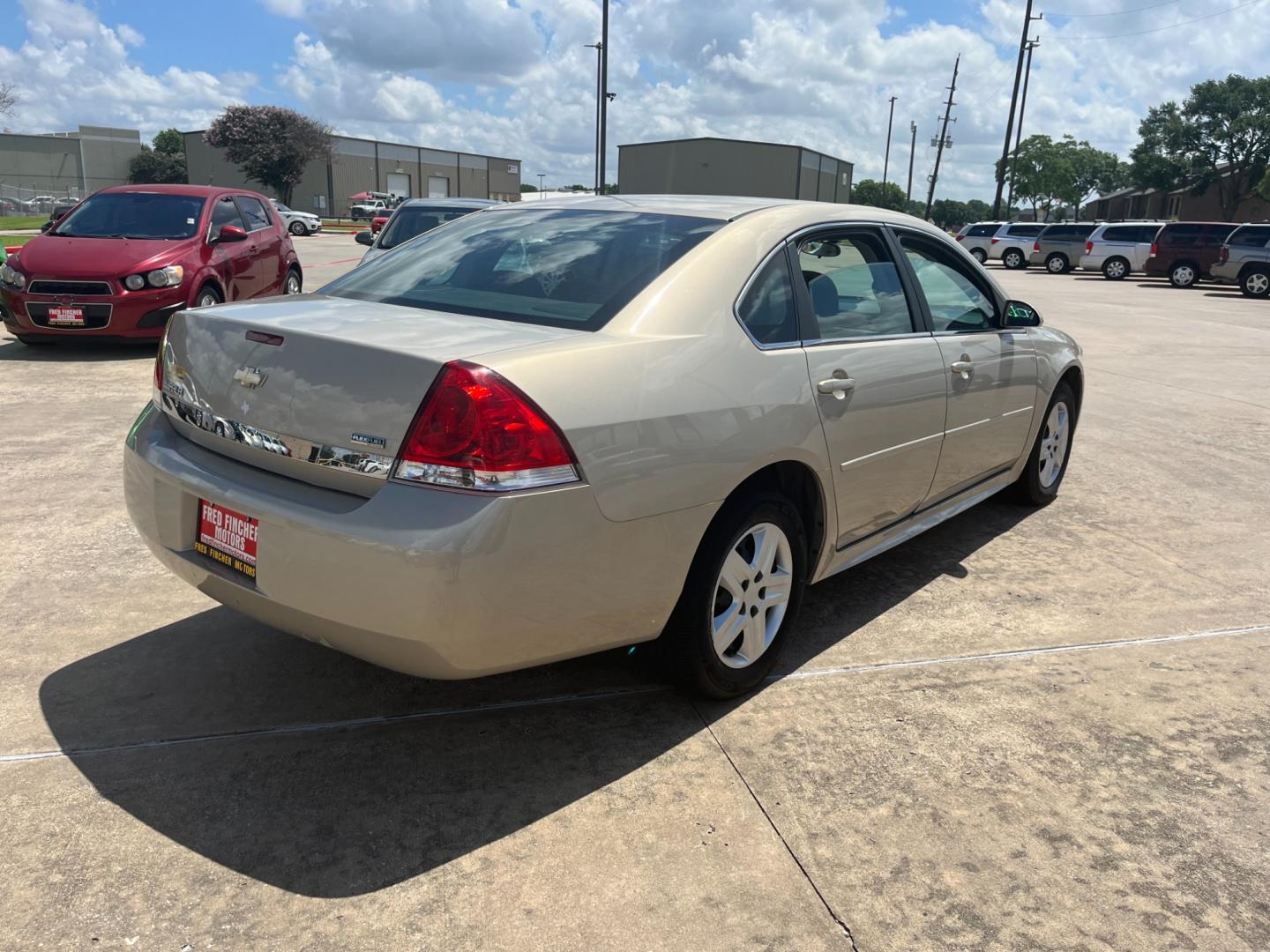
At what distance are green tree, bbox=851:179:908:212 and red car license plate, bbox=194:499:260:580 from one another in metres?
97.2

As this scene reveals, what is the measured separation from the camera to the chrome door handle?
10.5ft

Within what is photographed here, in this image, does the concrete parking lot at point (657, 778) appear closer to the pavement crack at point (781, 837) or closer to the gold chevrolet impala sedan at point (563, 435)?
the pavement crack at point (781, 837)

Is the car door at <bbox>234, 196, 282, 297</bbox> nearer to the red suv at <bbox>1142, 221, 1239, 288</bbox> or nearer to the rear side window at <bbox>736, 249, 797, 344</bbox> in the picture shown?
the rear side window at <bbox>736, 249, 797, 344</bbox>

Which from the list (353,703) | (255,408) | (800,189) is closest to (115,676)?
(353,703)

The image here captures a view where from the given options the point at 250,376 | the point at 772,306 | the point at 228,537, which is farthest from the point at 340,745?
the point at 772,306

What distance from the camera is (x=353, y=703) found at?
10.4 feet

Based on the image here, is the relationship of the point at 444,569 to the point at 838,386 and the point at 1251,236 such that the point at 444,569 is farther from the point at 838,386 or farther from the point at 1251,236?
the point at 1251,236

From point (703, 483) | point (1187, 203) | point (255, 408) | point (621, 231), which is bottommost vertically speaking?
point (703, 483)

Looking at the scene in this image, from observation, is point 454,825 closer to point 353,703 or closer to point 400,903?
point 400,903

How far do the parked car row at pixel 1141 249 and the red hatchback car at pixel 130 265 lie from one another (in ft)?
60.9

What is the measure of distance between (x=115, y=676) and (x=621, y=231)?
2.25 metres

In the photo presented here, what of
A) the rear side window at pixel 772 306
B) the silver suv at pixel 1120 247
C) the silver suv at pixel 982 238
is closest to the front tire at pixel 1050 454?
the rear side window at pixel 772 306

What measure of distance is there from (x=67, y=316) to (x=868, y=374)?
26.0 ft

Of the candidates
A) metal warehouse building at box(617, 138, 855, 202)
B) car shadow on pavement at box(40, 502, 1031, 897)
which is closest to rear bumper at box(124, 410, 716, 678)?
car shadow on pavement at box(40, 502, 1031, 897)
